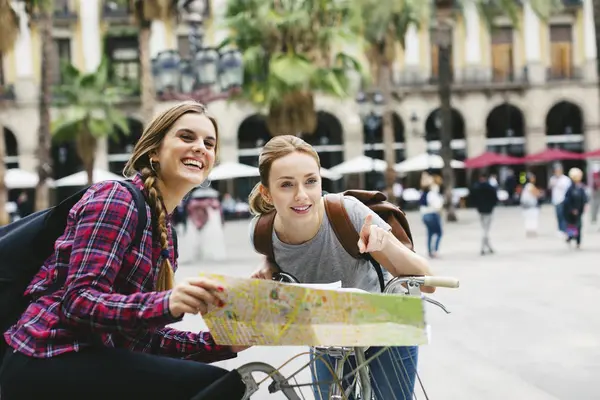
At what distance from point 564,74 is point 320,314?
44648 mm

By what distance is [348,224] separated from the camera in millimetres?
2889

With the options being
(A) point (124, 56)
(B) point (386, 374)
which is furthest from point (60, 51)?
(B) point (386, 374)

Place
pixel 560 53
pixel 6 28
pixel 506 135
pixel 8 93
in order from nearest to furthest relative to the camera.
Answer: pixel 6 28, pixel 8 93, pixel 560 53, pixel 506 135

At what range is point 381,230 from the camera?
2693mm

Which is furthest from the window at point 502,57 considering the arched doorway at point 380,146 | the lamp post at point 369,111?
the lamp post at point 369,111

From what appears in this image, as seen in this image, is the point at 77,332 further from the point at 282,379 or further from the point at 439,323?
the point at 439,323

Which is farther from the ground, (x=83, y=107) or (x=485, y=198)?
(x=83, y=107)

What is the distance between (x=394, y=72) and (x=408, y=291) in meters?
41.1

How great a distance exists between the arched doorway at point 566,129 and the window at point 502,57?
3671mm

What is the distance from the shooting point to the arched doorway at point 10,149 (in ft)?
136

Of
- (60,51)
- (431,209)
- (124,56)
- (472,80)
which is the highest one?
(60,51)

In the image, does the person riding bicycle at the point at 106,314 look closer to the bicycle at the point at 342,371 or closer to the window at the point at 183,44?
the bicycle at the point at 342,371

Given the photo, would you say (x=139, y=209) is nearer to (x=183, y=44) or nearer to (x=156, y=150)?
(x=156, y=150)

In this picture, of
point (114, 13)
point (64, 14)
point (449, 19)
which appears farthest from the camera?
point (114, 13)
